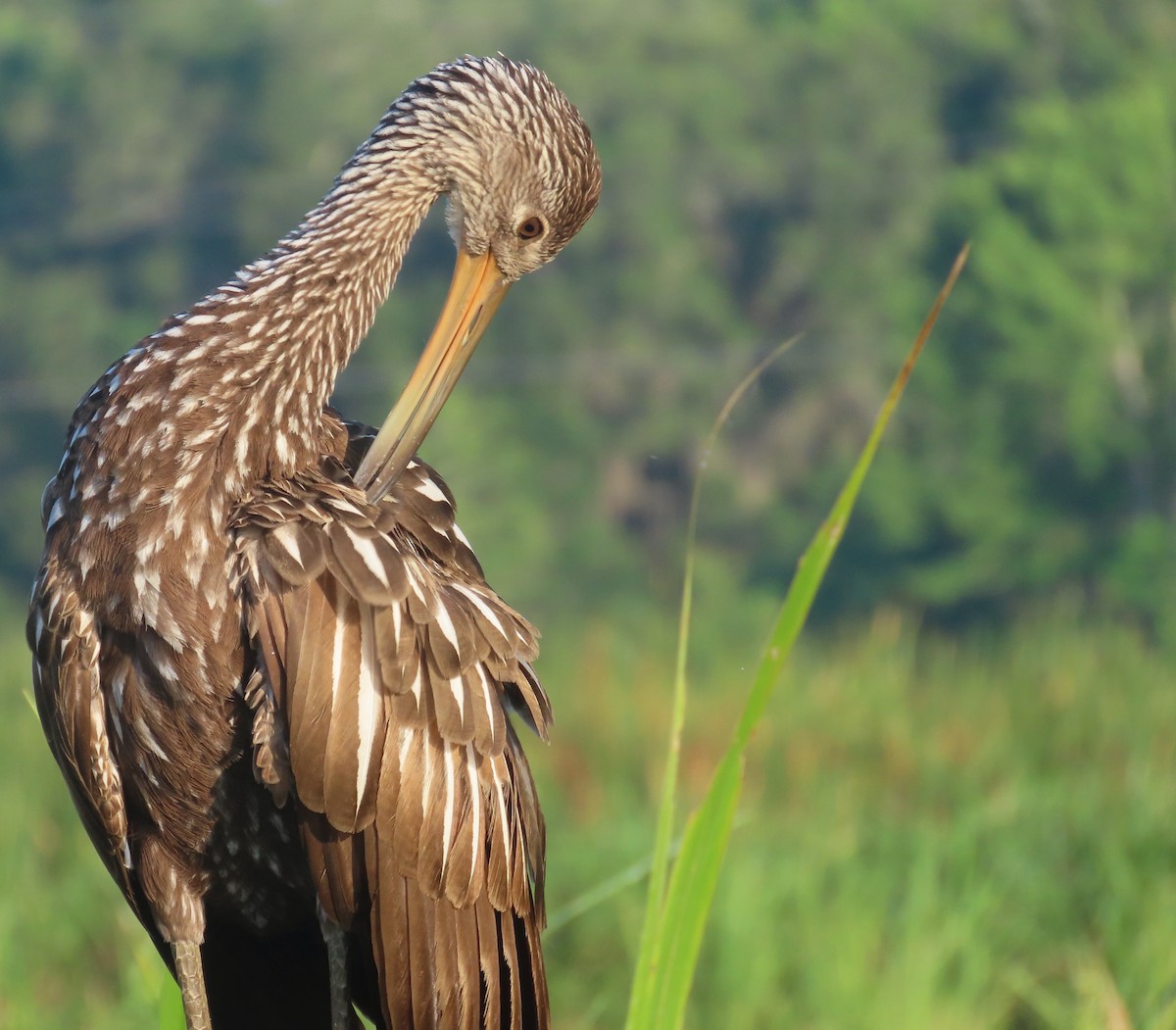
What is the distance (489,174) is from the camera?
2521mm

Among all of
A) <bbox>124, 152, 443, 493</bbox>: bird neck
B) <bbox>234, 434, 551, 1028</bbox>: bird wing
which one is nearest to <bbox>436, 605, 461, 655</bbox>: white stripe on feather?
<bbox>234, 434, 551, 1028</bbox>: bird wing

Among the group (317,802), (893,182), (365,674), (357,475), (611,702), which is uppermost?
(893,182)

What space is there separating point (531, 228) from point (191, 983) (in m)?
1.28

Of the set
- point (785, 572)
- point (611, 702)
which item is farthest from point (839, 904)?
point (785, 572)

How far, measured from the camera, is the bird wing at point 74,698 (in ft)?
7.40

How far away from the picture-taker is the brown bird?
219 centimetres

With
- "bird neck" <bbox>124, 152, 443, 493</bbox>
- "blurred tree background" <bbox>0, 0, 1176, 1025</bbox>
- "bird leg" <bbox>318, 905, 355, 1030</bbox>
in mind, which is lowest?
"bird leg" <bbox>318, 905, 355, 1030</bbox>

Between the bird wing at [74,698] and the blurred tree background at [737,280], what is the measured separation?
20971 mm

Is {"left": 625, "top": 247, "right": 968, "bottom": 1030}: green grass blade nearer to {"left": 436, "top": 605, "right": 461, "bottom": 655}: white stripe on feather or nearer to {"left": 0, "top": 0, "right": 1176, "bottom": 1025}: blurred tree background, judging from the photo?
{"left": 436, "top": 605, "right": 461, "bottom": 655}: white stripe on feather

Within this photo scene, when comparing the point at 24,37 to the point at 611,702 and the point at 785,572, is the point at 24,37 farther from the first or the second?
the point at 611,702

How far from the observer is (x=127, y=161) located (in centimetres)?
2886

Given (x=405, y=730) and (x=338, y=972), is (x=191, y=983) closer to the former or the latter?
(x=338, y=972)

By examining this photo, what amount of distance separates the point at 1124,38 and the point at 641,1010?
32243 millimetres

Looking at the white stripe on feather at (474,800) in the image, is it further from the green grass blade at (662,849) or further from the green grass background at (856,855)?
the green grass blade at (662,849)
